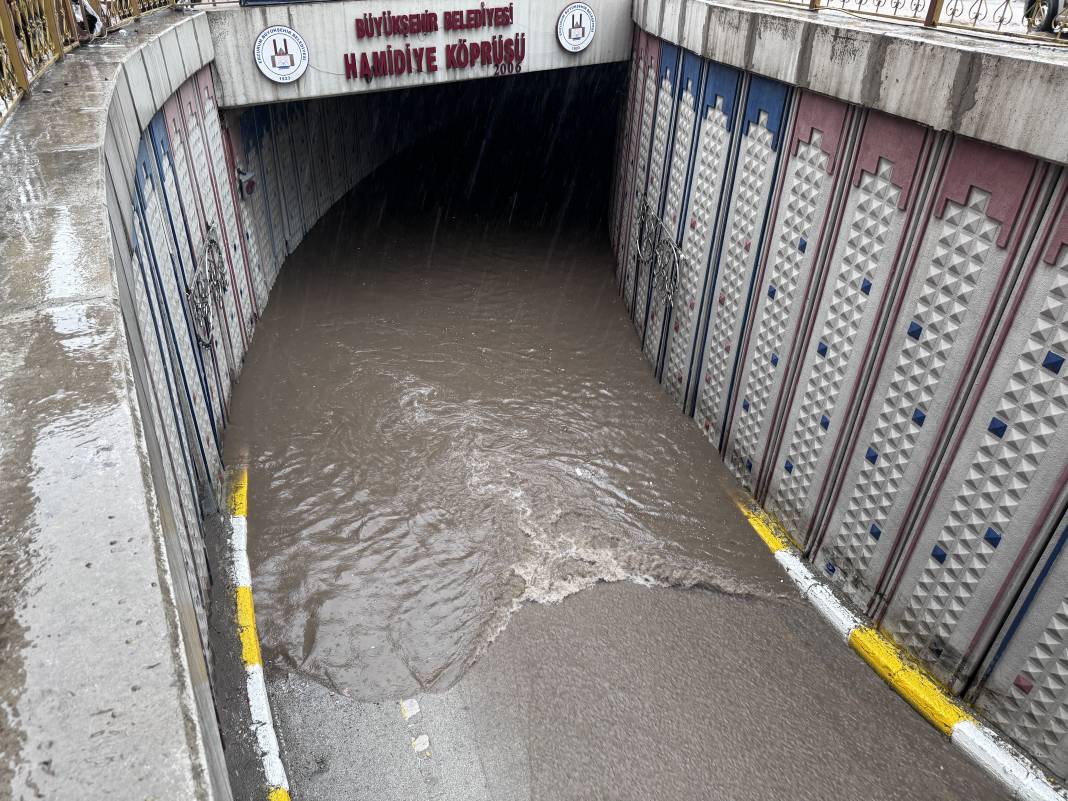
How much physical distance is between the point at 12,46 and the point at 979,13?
6.72 meters

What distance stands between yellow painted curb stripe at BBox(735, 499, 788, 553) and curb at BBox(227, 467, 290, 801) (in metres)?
4.06

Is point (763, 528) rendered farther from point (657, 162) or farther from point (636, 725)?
point (657, 162)

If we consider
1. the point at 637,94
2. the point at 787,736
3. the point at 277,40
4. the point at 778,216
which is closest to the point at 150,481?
the point at 787,736

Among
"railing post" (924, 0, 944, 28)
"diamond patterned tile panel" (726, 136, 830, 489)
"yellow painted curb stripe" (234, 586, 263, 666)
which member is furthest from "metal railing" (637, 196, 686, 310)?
"yellow painted curb stripe" (234, 586, 263, 666)

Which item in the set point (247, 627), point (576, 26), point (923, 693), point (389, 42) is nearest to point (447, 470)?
point (247, 627)

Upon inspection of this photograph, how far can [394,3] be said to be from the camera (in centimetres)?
940

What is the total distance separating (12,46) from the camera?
5.54 meters

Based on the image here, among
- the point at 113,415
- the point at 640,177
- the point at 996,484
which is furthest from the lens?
the point at 640,177

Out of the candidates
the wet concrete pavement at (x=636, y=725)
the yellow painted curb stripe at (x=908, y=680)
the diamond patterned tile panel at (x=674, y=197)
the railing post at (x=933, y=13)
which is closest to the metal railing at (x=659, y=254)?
the diamond patterned tile panel at (x=674, y=197)

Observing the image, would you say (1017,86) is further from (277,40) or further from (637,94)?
(277,40)

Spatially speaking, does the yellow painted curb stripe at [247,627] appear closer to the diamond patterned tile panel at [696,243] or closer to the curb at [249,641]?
the curb at [249,641]

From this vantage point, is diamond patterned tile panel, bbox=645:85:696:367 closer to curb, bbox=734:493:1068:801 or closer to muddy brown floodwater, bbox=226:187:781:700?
muddy brown floodwater, bbox=226:187:781:700

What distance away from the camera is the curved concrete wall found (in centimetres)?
419

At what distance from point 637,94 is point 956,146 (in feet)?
20.7
